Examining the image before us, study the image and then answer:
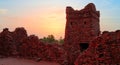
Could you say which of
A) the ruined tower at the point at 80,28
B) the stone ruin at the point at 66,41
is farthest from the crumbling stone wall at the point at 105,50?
the ruined tower at the point at 80,28

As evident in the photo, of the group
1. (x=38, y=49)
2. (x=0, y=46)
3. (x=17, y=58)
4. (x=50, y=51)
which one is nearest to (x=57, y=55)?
(x=50, y=51)

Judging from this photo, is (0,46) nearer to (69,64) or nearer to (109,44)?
(69,64)

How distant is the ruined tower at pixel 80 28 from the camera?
2133 centimetres

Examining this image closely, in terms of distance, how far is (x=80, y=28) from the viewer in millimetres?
21750

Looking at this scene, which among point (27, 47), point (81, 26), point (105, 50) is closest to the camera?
point (105, 50)

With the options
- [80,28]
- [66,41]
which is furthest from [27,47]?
[80,28]

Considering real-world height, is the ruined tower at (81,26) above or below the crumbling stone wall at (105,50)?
above

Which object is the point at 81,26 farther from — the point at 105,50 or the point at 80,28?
the point at 105,50

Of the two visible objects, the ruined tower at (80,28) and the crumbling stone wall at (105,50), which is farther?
the ruined tower at (80,28)

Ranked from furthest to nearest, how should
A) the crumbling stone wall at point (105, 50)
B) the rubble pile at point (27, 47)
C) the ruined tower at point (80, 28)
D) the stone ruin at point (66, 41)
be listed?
the ruined tower at point (80, 28), the stone ruin at point (66, 41), the rubble pile at point (27, 47), the crumbling stone wall at point (105, 50)

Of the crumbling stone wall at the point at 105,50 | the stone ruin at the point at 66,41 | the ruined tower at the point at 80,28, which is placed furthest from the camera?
the ruined tower at the point at 80,28

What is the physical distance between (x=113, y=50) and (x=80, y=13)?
13.2m

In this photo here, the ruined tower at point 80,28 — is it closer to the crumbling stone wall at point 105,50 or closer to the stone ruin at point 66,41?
the stone ruin at point 66,41

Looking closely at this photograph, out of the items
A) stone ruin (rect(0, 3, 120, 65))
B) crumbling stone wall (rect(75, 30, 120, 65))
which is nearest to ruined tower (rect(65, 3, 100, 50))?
stone ruin (rect(0, 3, 120, 65))
